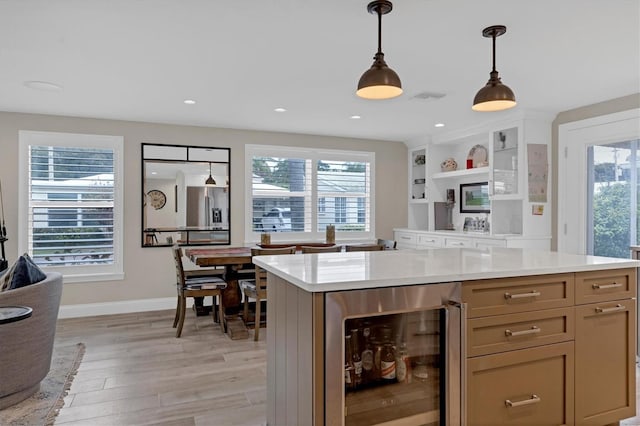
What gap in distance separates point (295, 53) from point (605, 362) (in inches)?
105

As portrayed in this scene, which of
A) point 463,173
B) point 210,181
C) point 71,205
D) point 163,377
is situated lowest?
point 163,377

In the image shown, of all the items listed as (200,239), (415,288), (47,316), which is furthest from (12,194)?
(415,288)

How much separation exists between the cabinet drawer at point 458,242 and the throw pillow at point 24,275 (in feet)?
14.4

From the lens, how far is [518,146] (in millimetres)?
4727

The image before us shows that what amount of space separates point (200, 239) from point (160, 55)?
2.86m

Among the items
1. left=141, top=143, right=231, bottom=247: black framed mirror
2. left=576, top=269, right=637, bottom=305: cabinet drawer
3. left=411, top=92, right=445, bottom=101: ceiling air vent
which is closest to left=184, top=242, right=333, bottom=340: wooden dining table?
left=141, top=143, right=231, bottom=247: black framed mirror

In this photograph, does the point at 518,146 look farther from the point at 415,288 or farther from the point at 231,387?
the point at 231,387

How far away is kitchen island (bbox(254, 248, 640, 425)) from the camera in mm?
1694

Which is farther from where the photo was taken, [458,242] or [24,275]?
[458,242]

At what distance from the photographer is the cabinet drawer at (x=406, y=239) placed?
Result: 20.2ft

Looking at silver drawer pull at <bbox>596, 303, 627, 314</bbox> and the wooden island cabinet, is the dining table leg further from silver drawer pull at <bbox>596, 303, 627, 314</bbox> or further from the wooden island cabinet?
silver drawer pull at <bbox>596, 303, 627, 314</bbox>

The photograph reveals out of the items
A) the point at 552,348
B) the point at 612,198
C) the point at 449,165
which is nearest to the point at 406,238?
the point at 449,165

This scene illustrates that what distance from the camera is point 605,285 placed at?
226cm

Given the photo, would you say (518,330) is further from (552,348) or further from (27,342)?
(27,342)
